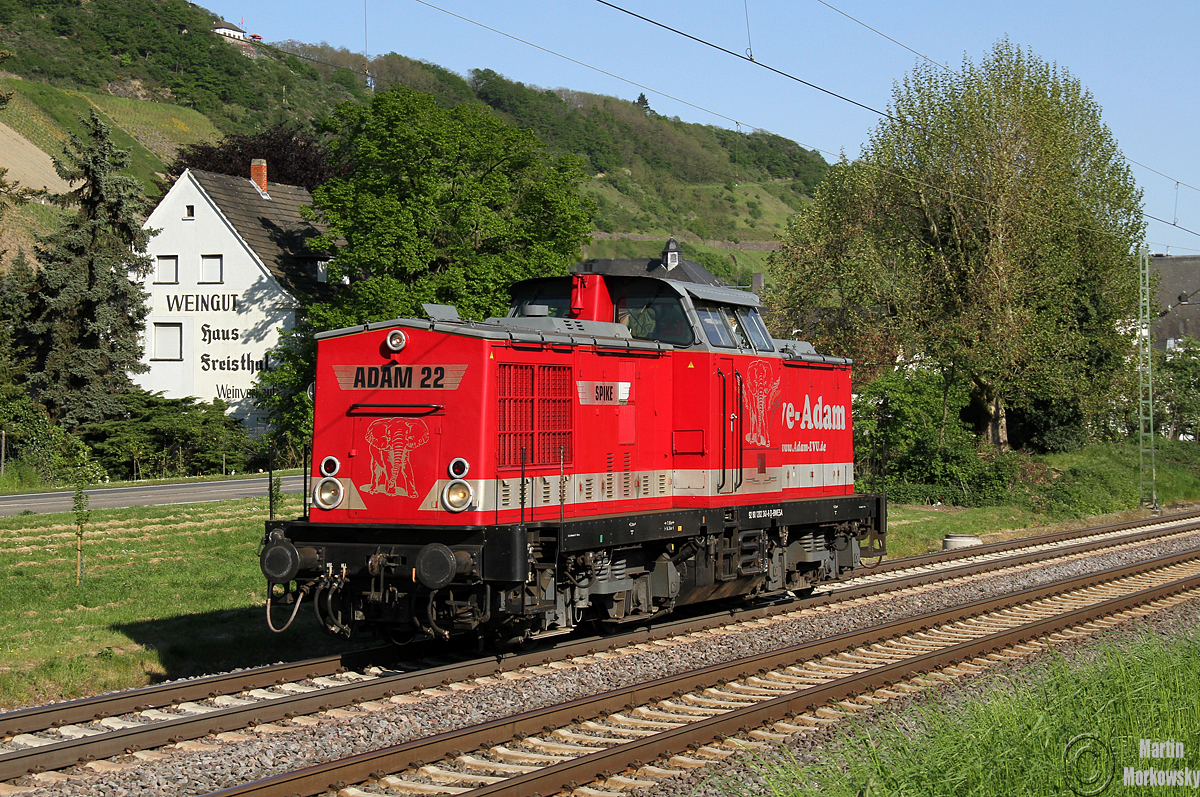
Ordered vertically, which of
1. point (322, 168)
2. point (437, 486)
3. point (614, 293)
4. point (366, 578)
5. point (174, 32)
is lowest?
point (366, 578)

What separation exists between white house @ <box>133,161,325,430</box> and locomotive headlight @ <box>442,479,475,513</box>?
30597 millimetres

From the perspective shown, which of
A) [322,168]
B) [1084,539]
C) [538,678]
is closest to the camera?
[538,678]

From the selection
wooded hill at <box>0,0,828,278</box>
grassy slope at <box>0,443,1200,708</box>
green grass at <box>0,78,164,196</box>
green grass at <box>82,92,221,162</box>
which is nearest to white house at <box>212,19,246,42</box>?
wooded hill at <box>0,0,828,278</box>

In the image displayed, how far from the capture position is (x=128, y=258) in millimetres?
36188

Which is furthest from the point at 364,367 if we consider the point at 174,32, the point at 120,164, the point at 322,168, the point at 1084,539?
the point at 174,32

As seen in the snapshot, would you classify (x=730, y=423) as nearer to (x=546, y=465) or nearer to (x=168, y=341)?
(x=546, y=465)

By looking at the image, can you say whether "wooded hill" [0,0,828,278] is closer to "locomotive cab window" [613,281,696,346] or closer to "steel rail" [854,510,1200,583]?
"steel rail" [854,510,1200,583]

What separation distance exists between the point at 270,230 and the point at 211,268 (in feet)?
8.99

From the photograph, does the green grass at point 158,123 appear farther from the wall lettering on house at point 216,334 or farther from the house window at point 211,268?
the wall lettering on house at point 216,334

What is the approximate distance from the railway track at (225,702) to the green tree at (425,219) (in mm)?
19187

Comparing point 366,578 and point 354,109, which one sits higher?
point 354,109

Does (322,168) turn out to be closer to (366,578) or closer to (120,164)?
(120,164)

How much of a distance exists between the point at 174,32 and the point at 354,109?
11368 centimetres

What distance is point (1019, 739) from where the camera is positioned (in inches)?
239
